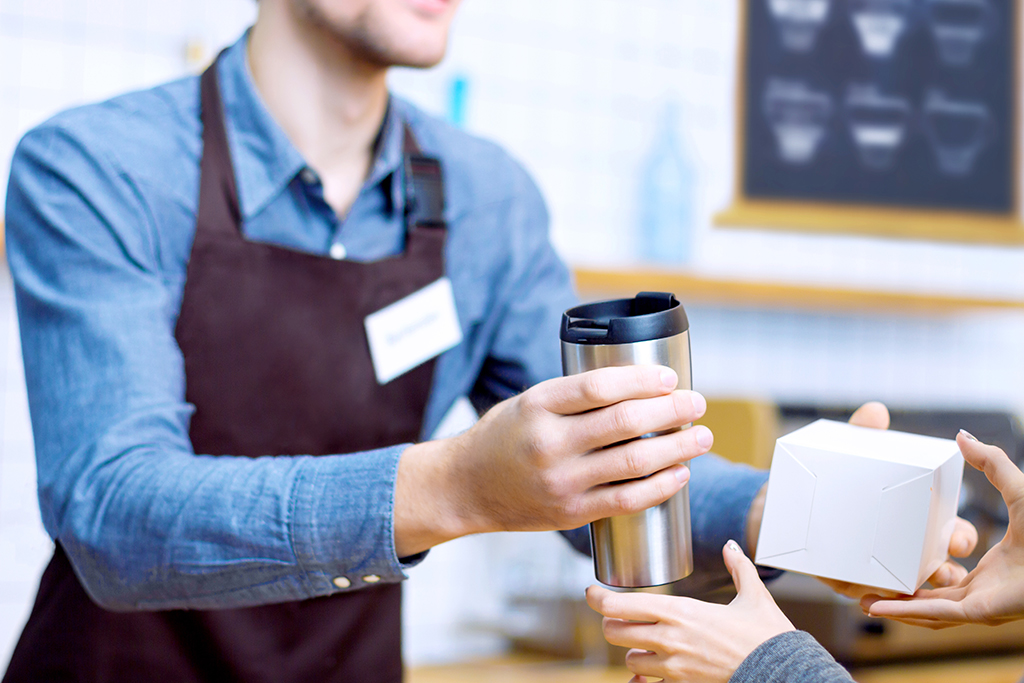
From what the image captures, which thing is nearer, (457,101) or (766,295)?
(457,101)

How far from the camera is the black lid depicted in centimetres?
56

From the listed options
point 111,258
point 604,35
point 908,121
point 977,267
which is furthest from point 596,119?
point 111,258

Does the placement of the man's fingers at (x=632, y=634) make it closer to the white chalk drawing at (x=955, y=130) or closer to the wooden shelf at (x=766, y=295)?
the wooden shelf at (x=766, y=295)

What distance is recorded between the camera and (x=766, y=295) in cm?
209

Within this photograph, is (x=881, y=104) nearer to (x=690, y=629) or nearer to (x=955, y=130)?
(x=955, y=130)

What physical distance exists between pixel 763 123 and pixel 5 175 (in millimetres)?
1819

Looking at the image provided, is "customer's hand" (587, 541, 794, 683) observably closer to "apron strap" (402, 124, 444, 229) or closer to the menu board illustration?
"apron strap" (402, 124, 444, 229)

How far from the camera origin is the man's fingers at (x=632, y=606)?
59 cm

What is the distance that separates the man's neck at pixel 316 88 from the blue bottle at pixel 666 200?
1132 mm

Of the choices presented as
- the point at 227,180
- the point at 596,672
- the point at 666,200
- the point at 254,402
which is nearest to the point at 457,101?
the point at 666,200

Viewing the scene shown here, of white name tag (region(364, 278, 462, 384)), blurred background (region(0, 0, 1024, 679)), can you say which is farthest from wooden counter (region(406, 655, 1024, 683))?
white name tag (region(364, 278, 462, 384))

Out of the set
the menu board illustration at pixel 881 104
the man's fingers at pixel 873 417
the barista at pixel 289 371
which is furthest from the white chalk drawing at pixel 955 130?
the man's fingers at pixel 873 417

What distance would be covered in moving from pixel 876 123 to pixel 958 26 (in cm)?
39

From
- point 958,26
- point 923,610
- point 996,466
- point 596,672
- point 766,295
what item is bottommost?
point 596,672
